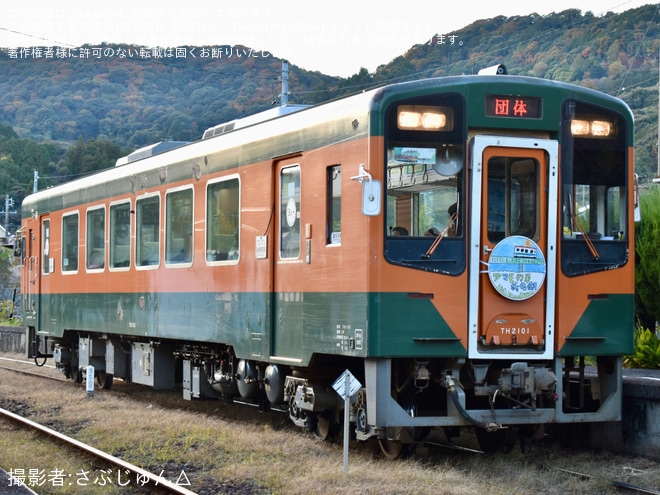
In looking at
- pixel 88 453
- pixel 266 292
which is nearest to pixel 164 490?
pixel 88 453

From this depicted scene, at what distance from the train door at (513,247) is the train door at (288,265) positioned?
6.03ft

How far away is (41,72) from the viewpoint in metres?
96.8

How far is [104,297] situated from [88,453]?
5670 mm

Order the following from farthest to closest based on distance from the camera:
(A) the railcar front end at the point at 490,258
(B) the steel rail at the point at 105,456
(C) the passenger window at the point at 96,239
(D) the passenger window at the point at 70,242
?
(D) the passenger window at the point at 70,242, (C) the passenger window at the point at 96,239, (A) the railcar front end at the point at 490,258, (B) the steel rail at the point at 105,456

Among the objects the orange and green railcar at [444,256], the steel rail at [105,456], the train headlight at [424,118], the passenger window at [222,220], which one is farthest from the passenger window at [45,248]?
the train headlight at [424,118]

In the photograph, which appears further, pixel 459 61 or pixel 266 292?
pixel 459 61

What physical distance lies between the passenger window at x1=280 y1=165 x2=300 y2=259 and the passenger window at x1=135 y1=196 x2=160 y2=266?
3588mm

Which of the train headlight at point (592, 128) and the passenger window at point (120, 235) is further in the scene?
the passenger window at point (120, 235)

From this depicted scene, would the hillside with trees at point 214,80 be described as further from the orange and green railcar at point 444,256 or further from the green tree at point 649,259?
the orange and green railcar at point 444,256

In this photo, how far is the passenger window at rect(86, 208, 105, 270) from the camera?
16188mm

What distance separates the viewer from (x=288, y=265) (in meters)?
10.6

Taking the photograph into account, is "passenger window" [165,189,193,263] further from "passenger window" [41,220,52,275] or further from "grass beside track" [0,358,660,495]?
"passenger window" [41,220,52,275]

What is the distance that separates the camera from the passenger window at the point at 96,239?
1619 centimetres

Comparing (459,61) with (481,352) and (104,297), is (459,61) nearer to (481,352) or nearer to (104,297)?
(104,297)
